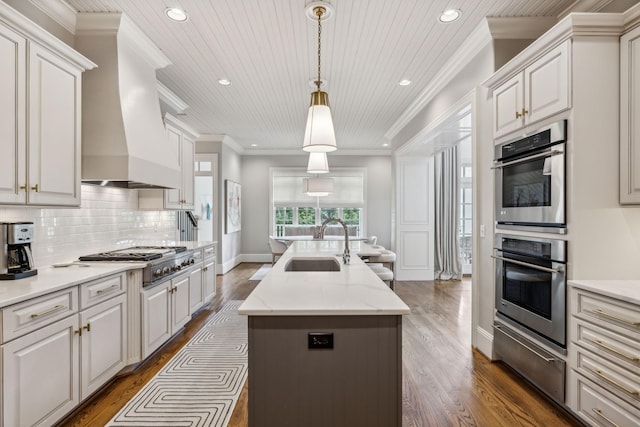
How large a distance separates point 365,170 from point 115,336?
680 centimetres

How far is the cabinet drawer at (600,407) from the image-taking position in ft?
5.45

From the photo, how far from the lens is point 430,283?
20.2 ft

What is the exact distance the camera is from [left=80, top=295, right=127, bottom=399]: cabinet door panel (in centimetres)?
214

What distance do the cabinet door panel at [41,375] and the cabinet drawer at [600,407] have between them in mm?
2905

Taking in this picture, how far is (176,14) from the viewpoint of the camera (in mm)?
2652

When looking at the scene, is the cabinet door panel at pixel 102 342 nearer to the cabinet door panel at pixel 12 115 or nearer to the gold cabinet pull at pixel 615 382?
the cabinet door panel at pixel 12 115

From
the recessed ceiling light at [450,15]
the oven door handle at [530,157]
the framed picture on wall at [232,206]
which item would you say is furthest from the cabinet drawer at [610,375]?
the framed picture on wall at [232,206]

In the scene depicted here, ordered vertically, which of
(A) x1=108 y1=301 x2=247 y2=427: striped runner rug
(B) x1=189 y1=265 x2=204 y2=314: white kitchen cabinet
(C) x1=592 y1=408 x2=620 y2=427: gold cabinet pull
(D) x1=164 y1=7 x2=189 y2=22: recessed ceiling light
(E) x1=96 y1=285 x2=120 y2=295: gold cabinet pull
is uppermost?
(D) x1=164 y1=7 x2=189 y2=22: recessed ceiling light

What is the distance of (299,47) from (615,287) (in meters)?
2.96

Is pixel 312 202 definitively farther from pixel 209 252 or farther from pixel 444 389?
pixel 444 389

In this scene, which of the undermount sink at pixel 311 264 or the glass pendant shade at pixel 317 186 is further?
the glass pendant shade at pixel 317 186

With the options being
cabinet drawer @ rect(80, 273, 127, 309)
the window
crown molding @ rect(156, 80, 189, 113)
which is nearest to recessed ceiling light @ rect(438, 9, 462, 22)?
crown molding @ rect(156, 80, 189, 113)

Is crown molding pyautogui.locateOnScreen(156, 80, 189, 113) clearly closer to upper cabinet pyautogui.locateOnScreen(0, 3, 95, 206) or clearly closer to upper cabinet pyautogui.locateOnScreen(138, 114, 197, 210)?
upper cabinet pyautogui.locateOnScreen(138, 114, 197, 210)

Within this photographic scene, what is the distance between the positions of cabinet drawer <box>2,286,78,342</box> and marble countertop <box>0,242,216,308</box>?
4 centimetres
